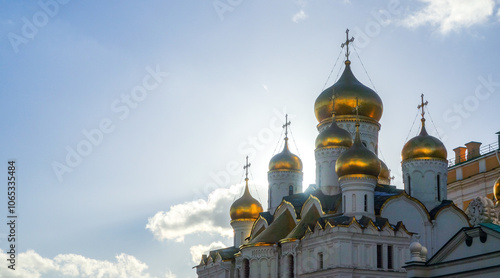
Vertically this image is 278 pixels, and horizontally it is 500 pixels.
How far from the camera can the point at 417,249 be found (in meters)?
16.2

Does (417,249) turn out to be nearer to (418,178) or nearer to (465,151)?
(418,178)

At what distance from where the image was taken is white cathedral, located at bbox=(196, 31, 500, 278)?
2600 cm

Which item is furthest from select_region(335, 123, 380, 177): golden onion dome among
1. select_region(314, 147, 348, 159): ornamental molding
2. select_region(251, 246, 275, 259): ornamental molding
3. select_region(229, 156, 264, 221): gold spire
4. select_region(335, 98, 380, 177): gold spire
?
select_region(229, 156, 264, 221): gold spire

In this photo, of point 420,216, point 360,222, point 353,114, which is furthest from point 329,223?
point 353,114

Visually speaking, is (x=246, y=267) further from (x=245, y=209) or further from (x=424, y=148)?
(x=424, y=148)

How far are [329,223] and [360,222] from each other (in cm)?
122

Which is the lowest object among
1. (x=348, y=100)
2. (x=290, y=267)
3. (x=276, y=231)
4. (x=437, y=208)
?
(x=290, y=267)

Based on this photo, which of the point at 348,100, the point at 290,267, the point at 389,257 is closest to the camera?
the point at 389,257

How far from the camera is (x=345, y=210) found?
1059 inches

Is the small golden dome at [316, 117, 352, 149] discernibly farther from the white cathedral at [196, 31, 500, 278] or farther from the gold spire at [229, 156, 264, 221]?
the gold spire at [229, 156, 264, 221]

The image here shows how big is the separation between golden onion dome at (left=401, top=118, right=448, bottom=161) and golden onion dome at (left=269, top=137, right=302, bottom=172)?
5.57m

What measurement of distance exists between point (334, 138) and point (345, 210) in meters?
4.30

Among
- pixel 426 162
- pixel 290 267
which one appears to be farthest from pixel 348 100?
pixel 290 267

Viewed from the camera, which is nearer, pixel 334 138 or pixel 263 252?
pixel 263 252
